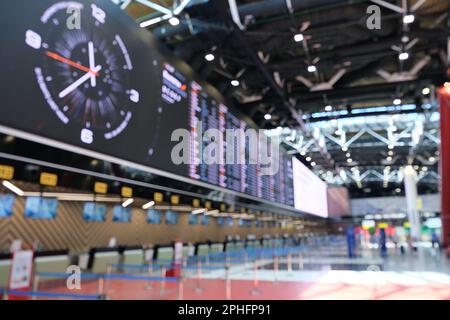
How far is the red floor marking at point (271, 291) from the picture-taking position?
679 centimetres

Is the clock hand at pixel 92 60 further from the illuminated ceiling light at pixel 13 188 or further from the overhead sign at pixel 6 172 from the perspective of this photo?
the illuminated ceiling light at pixel 13 188

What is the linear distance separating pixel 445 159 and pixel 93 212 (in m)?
14.6

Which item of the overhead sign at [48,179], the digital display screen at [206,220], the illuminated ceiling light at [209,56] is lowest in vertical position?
the digital display screen at [206,220]

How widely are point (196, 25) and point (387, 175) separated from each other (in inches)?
1634

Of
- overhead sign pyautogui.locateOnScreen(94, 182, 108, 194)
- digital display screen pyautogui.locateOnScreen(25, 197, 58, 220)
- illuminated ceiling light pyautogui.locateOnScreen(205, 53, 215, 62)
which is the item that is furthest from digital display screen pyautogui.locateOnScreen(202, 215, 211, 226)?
overhead sign pyautogui.locateOnScreen(94, 182, 108, 194)

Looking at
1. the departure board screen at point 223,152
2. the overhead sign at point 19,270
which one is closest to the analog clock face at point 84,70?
the overhead sign at point 19,270

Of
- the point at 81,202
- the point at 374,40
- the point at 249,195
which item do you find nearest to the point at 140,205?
the point at 81,202

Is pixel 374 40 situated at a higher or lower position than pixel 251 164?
higher

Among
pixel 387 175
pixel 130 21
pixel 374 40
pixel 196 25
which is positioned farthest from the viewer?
pixel 387 175

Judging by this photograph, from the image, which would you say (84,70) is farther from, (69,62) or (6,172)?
(6,172)

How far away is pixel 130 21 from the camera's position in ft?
26.3

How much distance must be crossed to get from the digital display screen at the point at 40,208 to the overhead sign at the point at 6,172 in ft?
12.4

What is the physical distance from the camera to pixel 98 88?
6.77 metres

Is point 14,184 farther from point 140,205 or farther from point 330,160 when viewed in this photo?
point 330,160
